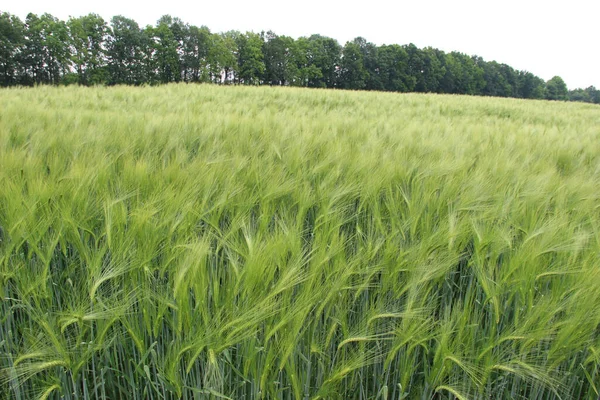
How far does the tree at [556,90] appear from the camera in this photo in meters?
65.2

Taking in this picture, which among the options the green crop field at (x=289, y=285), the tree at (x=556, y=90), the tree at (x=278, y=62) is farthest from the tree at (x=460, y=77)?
the green crop field at (x=289, y=285)

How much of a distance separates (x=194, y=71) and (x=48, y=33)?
38.8 ft

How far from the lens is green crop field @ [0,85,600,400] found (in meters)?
0.87

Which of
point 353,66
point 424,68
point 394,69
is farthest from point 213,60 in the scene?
point 424,68

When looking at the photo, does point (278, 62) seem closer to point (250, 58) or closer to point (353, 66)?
point (250, 58)

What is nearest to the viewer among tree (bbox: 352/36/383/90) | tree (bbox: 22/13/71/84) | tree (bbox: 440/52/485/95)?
tree (bbox: 22/13/71/84)

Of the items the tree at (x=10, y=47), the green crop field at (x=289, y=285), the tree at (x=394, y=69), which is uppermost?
the tree at (x=394, y=69)

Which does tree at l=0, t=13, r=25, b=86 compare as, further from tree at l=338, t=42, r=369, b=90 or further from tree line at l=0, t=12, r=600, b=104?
tree at l=338, t=42, r=369, b=90

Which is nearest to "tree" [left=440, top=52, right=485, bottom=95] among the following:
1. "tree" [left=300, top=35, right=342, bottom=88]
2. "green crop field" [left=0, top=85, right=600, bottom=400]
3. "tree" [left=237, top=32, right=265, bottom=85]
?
"tree" [left=300, top=35, right=342, bottom=88]

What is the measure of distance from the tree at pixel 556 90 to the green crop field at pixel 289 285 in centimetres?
7730

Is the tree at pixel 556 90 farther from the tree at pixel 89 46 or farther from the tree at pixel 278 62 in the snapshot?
the tree at pixel 89 46

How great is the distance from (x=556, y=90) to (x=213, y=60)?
61110mm

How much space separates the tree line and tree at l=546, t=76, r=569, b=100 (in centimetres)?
706

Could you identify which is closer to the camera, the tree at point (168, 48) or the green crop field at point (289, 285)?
the green crop field at point (289, 285)
